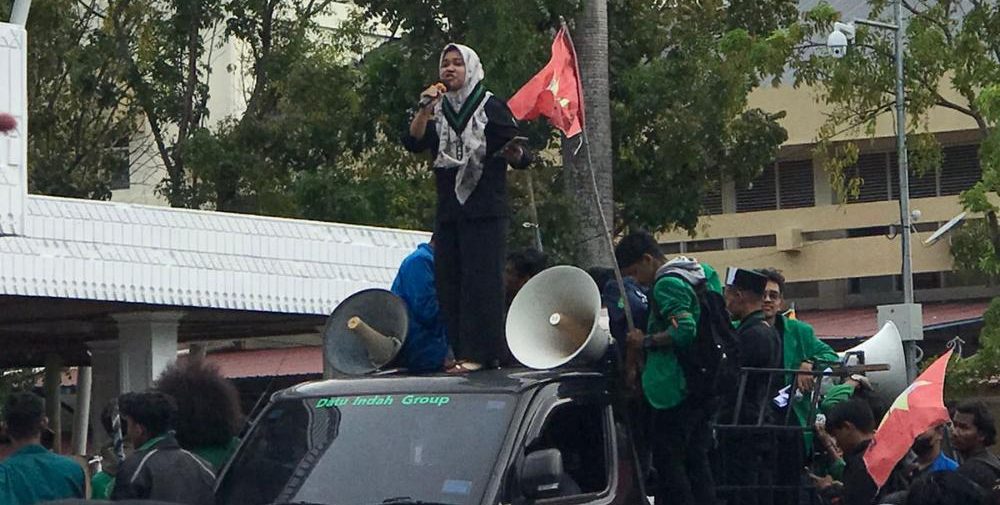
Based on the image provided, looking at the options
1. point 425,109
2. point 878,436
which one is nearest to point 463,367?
point 425,109

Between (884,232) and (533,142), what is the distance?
594 inches

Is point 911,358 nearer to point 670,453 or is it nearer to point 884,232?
point 884,232

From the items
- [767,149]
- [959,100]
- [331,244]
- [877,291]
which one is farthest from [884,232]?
[331,244]

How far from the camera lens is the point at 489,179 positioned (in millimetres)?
8117

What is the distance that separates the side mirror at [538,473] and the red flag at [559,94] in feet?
7.11

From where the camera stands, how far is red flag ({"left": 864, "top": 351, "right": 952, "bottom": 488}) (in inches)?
314

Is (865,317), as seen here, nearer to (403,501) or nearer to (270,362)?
(270,362)

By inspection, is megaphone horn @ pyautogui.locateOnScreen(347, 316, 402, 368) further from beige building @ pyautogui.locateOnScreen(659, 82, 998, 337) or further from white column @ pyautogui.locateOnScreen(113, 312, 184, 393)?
beige building @ pyautogui.locateOnScreen(659, 82, 998, 337)

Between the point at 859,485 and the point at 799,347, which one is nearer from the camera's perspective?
the point at 859,485

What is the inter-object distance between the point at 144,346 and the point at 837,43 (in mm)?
10785

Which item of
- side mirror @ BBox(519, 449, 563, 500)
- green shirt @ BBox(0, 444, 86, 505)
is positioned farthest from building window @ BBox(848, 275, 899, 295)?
side mirror @ BBox(519, 449, 563, 500)

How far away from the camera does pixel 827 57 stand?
24.2 metres

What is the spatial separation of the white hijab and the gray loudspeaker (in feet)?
1.98

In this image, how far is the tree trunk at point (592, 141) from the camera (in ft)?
53.6
